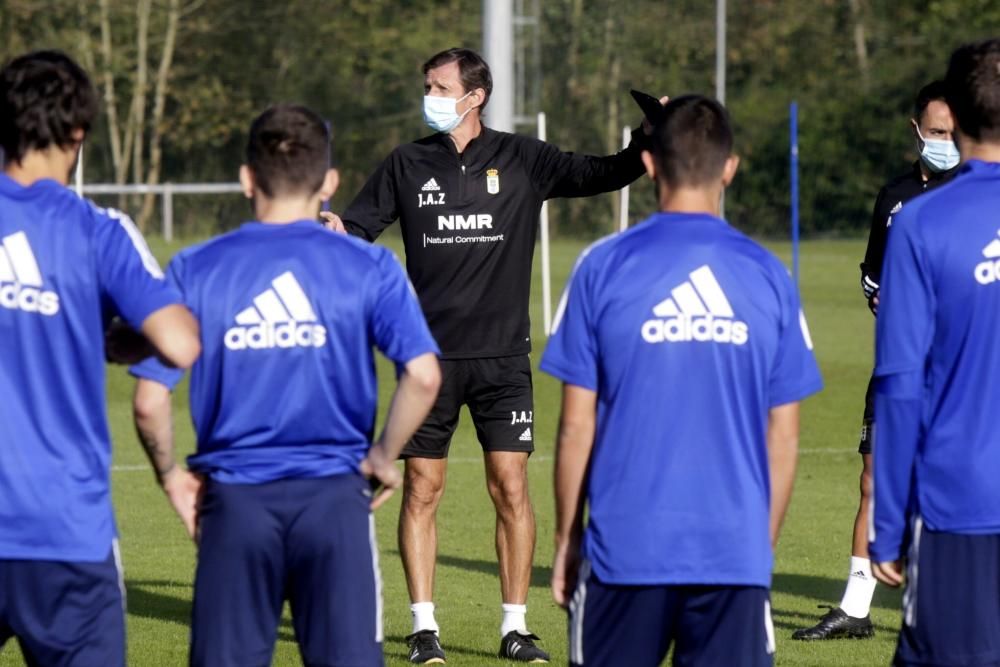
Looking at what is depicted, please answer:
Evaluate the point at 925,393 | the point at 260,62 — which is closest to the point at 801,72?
the point at 260,62

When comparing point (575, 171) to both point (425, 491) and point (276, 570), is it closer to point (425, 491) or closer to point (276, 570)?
point (425, 491)

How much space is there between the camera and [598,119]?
44125mm

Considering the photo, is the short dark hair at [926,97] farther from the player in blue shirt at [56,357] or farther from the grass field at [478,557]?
the player in blue shirt at [56,357]

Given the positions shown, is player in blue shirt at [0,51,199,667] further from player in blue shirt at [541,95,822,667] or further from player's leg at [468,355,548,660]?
player's leg at [468,355,548,660]

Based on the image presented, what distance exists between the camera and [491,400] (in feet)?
26.0

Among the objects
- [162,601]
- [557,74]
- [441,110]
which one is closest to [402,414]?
[441,110]

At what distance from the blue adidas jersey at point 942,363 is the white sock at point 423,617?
332 cm

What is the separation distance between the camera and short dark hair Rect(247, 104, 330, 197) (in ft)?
15.1

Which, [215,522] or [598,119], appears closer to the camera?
[215,522]

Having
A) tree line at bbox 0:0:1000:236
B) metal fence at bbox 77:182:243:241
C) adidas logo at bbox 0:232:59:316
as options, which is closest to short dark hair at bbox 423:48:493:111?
adidas logo at bbox 0:232:59:316

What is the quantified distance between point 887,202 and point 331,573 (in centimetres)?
387

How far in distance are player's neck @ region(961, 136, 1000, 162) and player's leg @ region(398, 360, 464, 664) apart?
141 inches

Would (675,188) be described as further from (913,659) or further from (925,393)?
(913,659)

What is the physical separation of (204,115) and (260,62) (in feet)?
10.4
